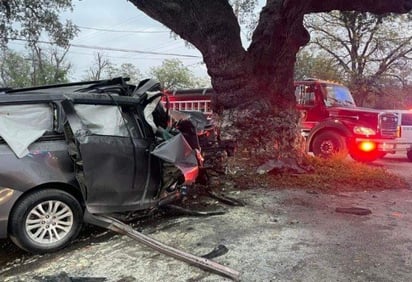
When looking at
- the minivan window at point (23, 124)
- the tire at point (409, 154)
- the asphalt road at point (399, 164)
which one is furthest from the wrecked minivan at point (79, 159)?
the tire at point (409, 154)

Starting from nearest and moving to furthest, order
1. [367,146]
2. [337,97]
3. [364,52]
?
[367,146] < [337,97] < [364,52]

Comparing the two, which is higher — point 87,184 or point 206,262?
Result: point 87,184

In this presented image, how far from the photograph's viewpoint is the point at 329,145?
39.1 ft

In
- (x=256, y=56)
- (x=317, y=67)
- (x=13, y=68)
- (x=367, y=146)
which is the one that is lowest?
(x=367, y=146)

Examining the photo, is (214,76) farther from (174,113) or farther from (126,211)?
(126,211)

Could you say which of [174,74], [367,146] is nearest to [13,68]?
[174,74]

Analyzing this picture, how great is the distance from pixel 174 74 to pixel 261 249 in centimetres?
4475

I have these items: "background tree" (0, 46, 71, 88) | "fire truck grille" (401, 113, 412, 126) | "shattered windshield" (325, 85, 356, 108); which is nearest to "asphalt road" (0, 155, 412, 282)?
"shattered windshield" (325, 85, 356, 108)

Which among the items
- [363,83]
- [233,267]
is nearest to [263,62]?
[233,267]

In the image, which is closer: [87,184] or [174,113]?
[87,184]

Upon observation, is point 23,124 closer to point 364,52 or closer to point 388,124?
point 388,124

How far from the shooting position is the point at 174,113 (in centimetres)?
702

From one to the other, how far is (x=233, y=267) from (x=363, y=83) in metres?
24.8

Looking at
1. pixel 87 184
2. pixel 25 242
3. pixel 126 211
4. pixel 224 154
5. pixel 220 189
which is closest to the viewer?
pixel 25 242
